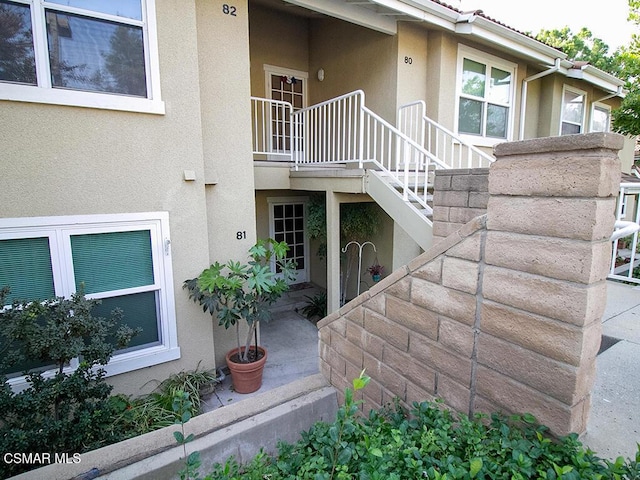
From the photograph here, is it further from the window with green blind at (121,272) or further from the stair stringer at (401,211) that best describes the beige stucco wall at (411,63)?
the window with green blind at (121,272)

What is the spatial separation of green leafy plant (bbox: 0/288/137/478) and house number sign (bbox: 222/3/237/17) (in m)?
3.79

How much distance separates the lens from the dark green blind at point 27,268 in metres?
3.19

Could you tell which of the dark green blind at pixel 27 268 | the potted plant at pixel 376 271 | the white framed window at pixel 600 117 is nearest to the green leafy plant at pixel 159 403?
the dark green blind at pixel 27 268

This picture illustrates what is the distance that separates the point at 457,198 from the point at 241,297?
9.05ft

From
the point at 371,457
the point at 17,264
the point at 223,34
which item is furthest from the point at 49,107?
the point at 371,457

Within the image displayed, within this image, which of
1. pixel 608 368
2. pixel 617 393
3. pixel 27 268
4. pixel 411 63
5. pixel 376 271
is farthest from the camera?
pixel 376 271

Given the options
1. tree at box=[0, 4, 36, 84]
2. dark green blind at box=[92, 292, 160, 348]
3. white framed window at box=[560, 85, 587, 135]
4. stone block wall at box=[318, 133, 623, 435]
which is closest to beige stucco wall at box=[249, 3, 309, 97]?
tree at box=[0, 4, 36, 84]

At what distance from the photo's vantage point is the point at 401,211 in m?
4.28

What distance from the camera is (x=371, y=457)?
1.51m

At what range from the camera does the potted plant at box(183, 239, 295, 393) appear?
3.96 metres

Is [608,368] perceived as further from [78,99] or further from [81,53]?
[81,53]

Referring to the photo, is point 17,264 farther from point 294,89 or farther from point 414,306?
point 294,89

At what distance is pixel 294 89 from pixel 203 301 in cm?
599

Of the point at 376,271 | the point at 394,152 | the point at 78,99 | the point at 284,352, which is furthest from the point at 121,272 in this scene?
the point at 394,152
